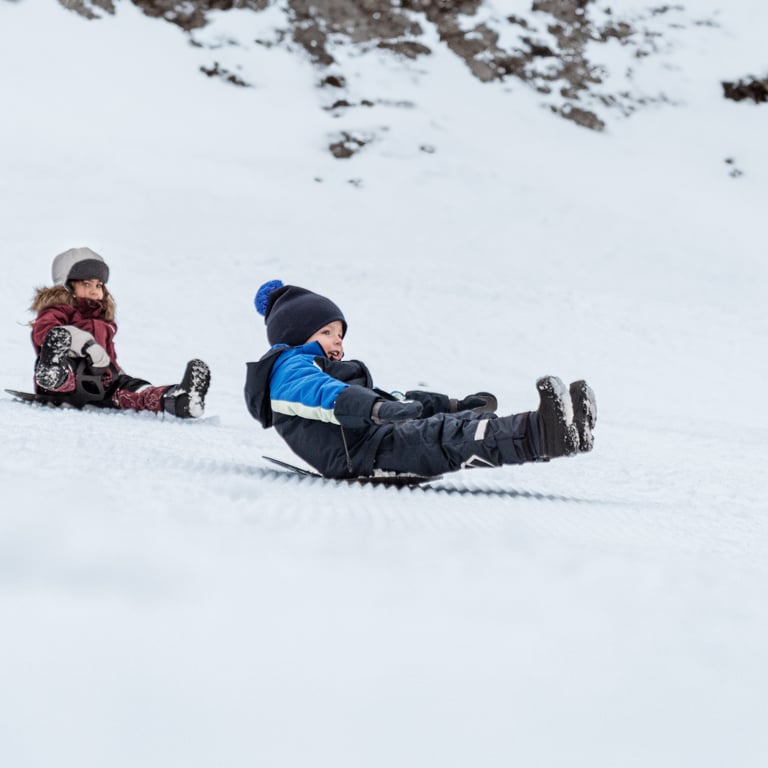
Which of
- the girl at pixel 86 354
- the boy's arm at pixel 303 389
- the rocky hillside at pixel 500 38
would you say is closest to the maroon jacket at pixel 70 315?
the girl at pixel 86 354

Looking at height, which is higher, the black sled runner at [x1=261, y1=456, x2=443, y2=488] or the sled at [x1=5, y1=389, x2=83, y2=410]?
the sled at [x1=5, y1=389, x2=83, y2=410]

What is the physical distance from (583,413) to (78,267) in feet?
9.48

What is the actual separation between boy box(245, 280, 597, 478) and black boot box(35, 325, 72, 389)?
1327 mm

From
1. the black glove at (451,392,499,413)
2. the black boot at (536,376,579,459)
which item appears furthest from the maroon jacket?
the black boot at (536,376,579,459)

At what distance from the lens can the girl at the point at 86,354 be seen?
3777 millimetres

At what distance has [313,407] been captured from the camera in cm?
243

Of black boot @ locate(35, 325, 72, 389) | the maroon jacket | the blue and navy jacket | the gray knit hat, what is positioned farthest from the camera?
the gray knit hat

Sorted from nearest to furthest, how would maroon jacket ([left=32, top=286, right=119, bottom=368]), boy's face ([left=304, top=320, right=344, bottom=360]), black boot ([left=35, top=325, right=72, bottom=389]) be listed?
boy's face ([left=304, top=320, right=344, bottom=360]) → black boot ([left=35, top=325, right=72, bottom=389]) → maroon jacket ([left=32, top=286, right=119, bottom=368])

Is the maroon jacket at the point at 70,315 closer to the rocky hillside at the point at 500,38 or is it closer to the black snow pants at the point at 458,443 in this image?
the black snow pants at the point at 458,443

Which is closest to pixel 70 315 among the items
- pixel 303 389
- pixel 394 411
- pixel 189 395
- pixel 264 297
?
pixel 189 395

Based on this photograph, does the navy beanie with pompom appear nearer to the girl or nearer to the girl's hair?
the girl

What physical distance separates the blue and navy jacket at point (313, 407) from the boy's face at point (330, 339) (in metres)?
0.03

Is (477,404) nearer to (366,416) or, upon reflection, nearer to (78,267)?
(366,416)

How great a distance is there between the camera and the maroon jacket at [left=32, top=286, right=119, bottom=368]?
392 centimetres
